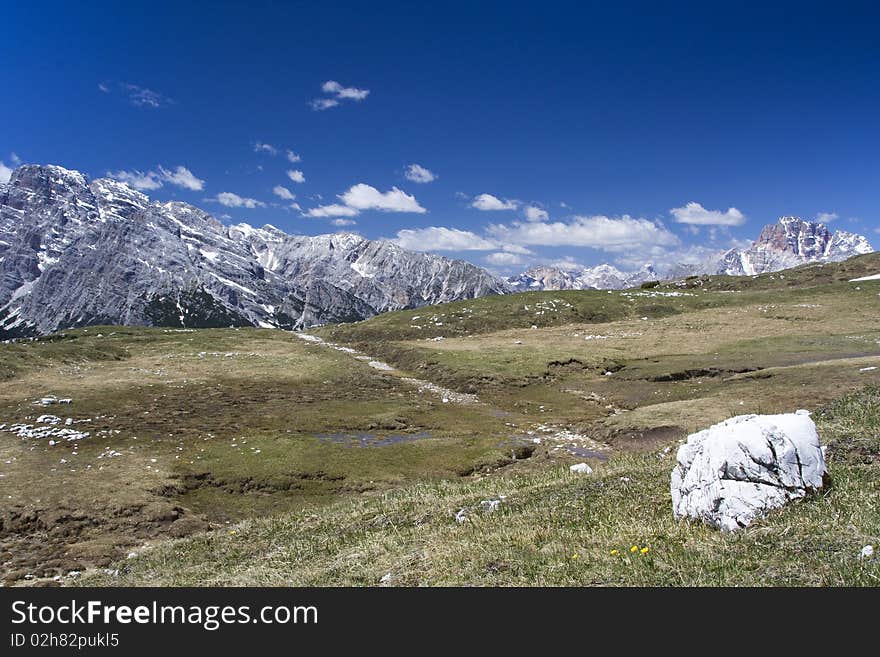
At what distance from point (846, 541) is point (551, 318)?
4961 inches

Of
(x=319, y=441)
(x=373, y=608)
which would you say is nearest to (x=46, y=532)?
(x=319, y=441)

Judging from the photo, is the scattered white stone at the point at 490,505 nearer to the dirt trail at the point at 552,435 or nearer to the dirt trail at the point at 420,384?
the dirt trail at the point at 552,435

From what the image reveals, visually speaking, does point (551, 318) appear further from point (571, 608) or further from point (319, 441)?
point (571, 608)

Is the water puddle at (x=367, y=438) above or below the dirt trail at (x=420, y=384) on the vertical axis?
below

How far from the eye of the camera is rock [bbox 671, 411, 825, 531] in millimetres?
11062

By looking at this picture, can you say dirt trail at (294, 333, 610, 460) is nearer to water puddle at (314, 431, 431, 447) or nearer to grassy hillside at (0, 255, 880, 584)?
grassy hillside at (0, 255, 880, 584)

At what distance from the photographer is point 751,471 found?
11.4 m

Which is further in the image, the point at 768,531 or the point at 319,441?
the point at 319,441

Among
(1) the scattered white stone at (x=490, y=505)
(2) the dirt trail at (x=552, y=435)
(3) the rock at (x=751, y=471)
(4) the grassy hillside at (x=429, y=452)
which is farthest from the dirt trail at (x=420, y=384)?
(3) the rock at (x=751, y=471)

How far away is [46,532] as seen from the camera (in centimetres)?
2669

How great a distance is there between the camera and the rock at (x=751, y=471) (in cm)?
1106

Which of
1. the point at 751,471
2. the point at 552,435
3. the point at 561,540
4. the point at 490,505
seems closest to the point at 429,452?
the point at 552,435

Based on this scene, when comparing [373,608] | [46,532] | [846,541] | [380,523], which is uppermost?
[846,541]

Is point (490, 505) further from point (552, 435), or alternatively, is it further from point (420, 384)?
point (420, 384)
